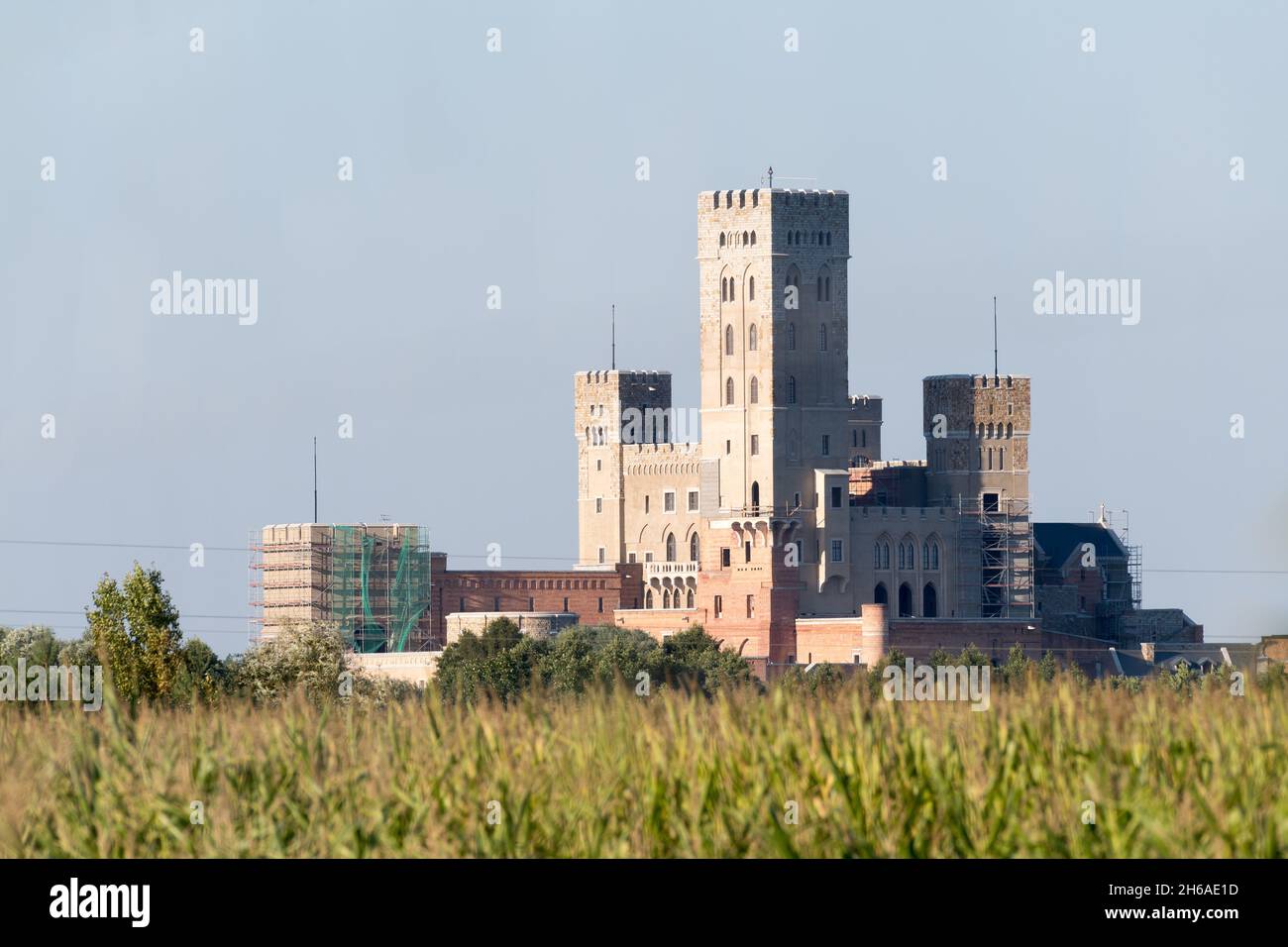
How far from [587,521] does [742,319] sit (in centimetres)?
2390

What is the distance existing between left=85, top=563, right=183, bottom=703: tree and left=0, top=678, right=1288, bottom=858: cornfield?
114ft

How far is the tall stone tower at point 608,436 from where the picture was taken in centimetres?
16012

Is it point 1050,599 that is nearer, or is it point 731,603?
point 731,603

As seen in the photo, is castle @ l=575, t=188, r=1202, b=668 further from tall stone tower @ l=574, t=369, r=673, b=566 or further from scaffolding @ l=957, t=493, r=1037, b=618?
tall stone tower @ l=574, t=369, r=673, b=566

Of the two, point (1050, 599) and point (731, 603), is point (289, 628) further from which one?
point (1050, 599)

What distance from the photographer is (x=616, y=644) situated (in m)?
115

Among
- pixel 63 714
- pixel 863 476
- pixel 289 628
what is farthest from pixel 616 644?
pixel 63 714

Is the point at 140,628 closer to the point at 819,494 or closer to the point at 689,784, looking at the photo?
the point at 689,784

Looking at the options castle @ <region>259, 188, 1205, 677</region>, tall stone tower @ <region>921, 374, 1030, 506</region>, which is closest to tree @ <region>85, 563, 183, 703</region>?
castle @ <region>259, 188, 1205, 677</region>

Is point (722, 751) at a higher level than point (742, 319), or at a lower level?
lower

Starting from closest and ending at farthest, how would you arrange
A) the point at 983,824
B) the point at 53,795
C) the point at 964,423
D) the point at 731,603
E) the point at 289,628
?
the point at 983,824 < the point at 53,795 < the point at 289,628 < the point at 731,603 < the point at 964,423

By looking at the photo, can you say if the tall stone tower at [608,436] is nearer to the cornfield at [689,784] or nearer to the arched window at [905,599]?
the arched window at [905,599]

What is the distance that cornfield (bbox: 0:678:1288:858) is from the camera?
16422 mm

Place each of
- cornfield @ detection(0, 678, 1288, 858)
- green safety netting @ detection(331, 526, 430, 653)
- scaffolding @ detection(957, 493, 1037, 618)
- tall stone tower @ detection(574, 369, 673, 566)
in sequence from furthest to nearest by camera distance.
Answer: tall stone tower @ detection(574, 369, 673, 566) < scaffolding @ detection(957, 493, 1037, 618) < green safety netting @ detection(331, 526, 430, 653) < cornfield @ detection(0, 678, 1288, 858)
